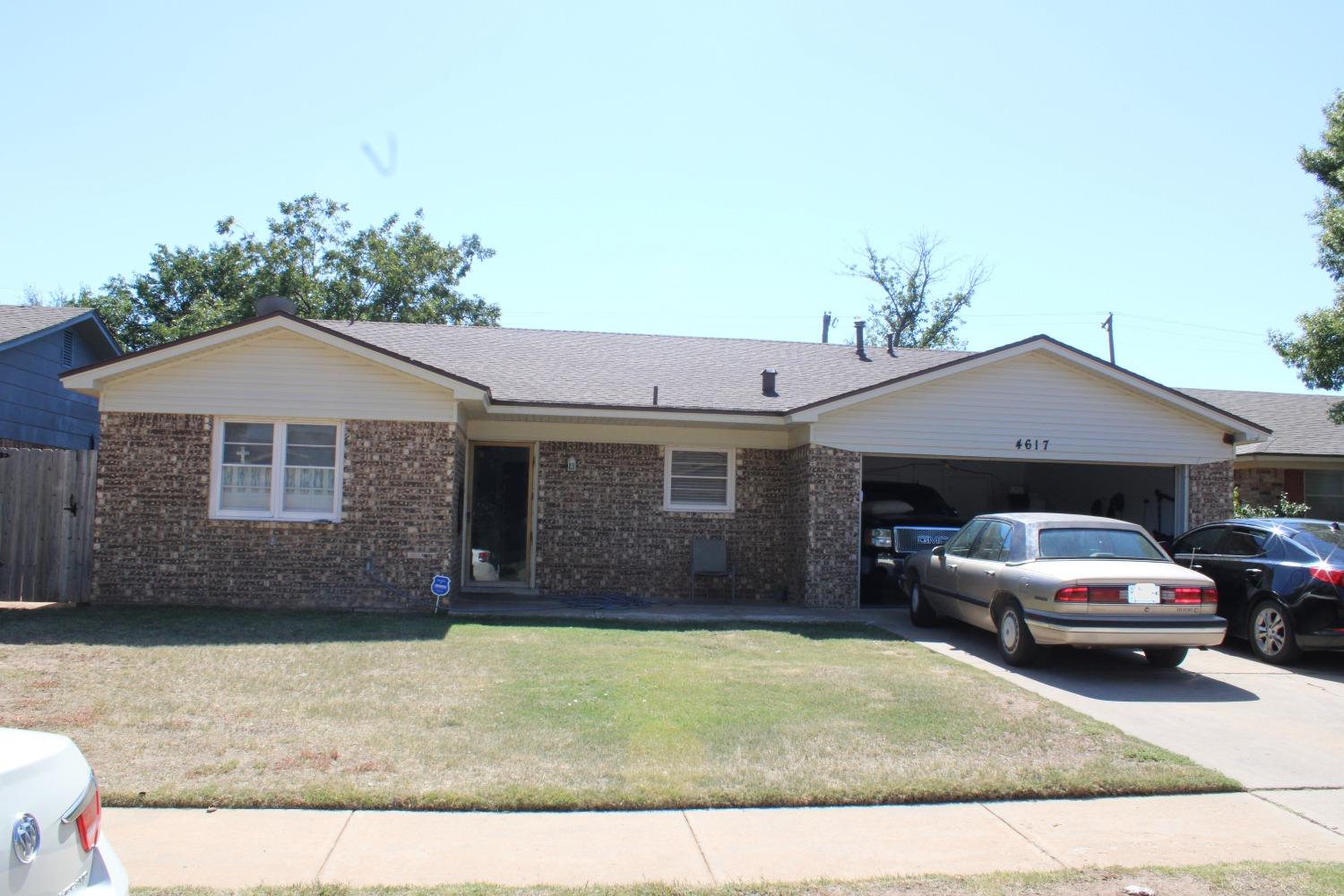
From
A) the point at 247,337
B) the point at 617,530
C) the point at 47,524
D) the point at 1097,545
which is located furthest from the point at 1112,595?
the point at 47,524

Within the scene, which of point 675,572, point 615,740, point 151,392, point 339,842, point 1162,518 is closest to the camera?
point 339,842

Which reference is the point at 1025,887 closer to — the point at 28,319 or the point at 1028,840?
the point at 1028,840

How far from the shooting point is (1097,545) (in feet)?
33.6

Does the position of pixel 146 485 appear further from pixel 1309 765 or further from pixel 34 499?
pixel 1309 765

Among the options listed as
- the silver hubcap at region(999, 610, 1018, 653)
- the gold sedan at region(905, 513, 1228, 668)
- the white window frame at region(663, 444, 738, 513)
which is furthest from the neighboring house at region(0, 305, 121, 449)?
the silver hubcap at region(999, 610, 1018, 653)

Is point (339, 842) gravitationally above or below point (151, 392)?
below

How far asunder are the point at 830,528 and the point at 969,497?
34.6 ft

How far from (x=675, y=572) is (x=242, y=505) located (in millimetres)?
6099

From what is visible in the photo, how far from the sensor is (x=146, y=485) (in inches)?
522

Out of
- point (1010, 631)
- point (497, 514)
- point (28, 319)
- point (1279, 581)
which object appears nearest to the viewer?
point (1010, 631)

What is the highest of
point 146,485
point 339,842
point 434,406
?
point 434,406

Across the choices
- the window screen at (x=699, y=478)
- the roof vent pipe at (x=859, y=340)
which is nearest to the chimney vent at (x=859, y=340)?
the roof vent pipe at (x=859, y=340)

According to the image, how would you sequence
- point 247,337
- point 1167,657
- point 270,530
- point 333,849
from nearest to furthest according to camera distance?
point 333,849, point 1167,657, point 247,337, point 270,530

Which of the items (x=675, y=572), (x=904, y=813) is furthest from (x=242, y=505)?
(x=904, y=813)
